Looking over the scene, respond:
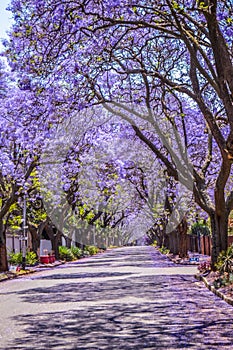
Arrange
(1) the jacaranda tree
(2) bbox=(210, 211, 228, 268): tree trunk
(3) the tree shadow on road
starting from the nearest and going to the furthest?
(3) the tree shadow on road
(1) the jacaranda tree
(2) bbox=(210, 211, 228, 268): tree trunk

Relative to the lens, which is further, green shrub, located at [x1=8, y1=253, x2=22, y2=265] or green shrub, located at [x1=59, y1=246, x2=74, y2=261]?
green shrub, located at [x1=59, y1=246, x2=74, y2=261]

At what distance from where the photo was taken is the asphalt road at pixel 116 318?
9.06m

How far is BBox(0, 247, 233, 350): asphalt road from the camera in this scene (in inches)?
357

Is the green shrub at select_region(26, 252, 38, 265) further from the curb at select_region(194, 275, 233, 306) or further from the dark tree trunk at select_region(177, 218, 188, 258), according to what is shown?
the curb at select_region(194, 275, 233, 306)

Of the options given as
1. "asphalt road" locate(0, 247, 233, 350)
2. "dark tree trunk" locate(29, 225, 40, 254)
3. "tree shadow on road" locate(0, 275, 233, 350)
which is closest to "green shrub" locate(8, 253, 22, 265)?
"dark tree trunk" locate(29, 225, 40, 254)

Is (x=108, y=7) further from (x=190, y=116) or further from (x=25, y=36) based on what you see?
(x=190, y=116)

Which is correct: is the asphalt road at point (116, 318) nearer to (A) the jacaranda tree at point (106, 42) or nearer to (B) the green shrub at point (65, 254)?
(A) the jacaranda tree at point (106, 42)

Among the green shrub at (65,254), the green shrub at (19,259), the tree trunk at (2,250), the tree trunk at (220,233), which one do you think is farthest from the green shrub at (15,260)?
the tree trunk at (220,233)

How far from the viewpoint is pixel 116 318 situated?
1174 centimetres

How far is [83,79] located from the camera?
1554 cm

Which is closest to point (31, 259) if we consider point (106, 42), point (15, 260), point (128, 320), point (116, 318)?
point (15, 260)

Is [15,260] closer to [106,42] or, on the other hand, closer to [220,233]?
[220,233]

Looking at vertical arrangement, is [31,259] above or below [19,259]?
below

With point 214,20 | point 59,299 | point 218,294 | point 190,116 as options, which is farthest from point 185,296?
point 190,116
